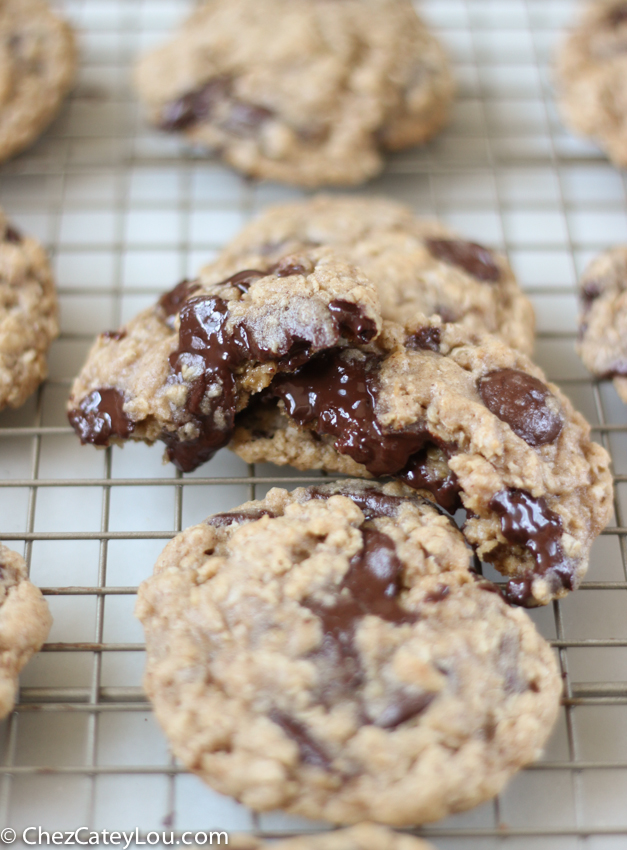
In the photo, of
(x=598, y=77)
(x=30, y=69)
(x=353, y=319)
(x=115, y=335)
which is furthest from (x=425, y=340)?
(x=30, y=69)

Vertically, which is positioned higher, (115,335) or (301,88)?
(301,88)

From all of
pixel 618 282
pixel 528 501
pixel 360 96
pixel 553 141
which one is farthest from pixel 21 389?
pixel 553 141

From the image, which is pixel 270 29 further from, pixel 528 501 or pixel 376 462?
pixel 528 501

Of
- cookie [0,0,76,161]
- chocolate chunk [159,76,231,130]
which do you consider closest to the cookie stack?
chocolate chunk [159,76,231,130]

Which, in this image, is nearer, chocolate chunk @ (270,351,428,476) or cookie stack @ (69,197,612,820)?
cookie stack @ (69,197,612,820)

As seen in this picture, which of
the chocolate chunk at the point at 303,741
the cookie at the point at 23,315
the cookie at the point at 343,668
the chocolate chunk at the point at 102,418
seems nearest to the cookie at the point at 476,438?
the cookie at the point at 343,668

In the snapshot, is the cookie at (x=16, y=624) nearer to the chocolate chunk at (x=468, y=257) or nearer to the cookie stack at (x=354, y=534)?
the cookie stack at (x=354, y=534)

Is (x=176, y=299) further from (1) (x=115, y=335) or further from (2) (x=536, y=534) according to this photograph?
(2) (x=536, y=534)

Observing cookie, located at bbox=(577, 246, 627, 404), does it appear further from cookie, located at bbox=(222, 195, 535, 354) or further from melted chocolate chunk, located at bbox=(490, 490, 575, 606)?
melted chocolate chunk, located at bbox=(490, 490, 575, 606)
